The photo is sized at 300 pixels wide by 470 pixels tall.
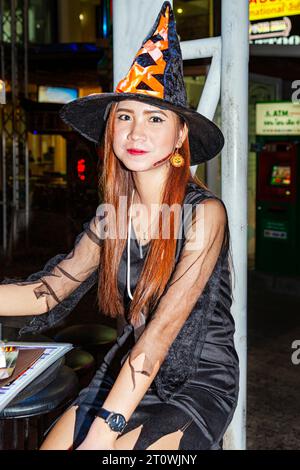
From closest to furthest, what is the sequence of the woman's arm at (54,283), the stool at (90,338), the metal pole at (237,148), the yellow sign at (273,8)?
the woman's arm at (54,283) < the metal pole at (237,148) < the stool at (90,338) < the yellow sign at (273,8)

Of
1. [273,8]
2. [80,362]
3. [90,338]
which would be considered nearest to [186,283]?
[80,362]

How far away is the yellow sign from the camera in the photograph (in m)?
6.29

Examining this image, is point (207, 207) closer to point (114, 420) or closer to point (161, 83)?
point (161, 83)

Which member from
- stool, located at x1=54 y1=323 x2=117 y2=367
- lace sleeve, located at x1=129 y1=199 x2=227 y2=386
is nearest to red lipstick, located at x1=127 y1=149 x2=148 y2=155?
lace sleeve, located at x1=129 y1=199 x2=227 y2=386

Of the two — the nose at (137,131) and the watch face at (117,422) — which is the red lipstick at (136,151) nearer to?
the nose at (137,131)

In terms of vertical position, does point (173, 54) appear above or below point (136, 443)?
above

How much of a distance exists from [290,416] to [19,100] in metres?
9.32

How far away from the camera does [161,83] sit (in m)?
1.81

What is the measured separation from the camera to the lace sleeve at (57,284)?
2.09m

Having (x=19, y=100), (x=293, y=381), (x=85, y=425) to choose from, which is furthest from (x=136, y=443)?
(x=19, y=100)

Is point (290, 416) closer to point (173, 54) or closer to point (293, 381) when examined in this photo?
point (293, 381)

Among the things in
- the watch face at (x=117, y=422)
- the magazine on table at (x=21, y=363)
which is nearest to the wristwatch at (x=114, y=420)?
the watch face at (x=117, y=422)

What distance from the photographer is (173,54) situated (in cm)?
187

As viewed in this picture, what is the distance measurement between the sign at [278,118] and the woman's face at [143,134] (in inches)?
220
